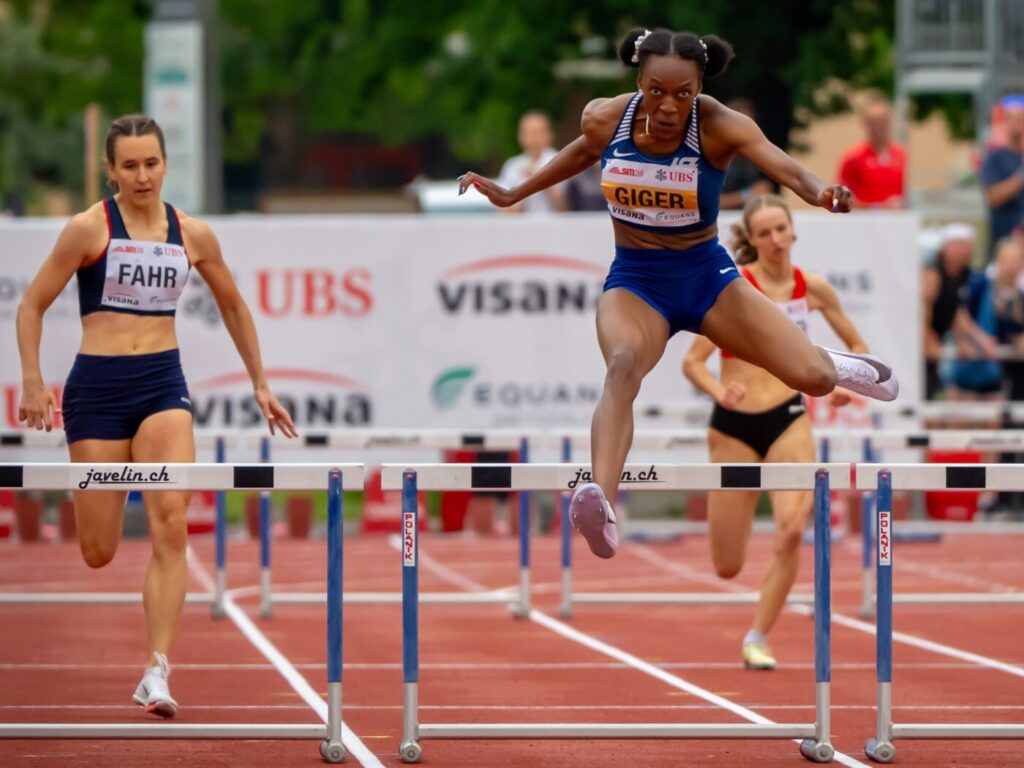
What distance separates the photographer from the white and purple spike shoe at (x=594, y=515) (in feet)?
25.3

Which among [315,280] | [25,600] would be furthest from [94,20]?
[25,600]

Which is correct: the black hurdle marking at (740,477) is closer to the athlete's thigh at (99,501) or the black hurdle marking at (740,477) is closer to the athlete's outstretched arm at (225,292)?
the athlete's outstretched arm at (225,292)

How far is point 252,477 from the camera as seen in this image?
7871mm

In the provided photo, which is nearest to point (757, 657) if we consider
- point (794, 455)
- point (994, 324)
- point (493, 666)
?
point (794, 455)

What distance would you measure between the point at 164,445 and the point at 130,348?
1.44 ft

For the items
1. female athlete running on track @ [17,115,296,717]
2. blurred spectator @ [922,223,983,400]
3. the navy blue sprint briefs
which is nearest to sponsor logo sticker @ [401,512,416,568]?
female athlete running on track @ [17,115,296,717]

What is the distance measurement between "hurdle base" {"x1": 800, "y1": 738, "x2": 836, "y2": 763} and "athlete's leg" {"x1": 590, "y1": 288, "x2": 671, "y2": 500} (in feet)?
3.98

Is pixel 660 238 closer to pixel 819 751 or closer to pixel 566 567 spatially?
pixel 819 751

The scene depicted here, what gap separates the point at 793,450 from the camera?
10711 millimetres

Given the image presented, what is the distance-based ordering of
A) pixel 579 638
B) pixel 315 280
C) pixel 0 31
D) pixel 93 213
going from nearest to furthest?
pixel 93 213, pixel 579 638, pixel 315 280, pixel 0 31

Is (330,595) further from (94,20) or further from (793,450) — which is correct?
(94,20)

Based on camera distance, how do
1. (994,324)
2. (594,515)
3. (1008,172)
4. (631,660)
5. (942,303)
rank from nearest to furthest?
(594,515) → (631,660) → (942,303) → (994,324) → (1008,172)

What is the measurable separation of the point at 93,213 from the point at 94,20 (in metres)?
36.7

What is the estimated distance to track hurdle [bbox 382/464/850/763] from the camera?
7914mm
